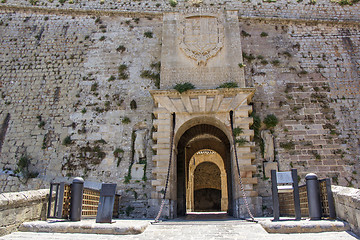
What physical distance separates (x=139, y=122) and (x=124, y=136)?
2.73ft

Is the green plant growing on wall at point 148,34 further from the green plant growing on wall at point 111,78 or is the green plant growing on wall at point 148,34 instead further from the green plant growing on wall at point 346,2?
the green plant growing on wall at point 346,2

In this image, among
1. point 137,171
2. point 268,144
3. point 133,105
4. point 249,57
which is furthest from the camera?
point 249,57

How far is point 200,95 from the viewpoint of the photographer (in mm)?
10344

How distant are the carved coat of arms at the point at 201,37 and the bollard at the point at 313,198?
6.47m

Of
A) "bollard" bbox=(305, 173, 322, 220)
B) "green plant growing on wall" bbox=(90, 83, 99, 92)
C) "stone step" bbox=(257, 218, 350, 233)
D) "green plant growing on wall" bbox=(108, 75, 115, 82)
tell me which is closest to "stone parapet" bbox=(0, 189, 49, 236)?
"stone step" bbox=(257, 218, 350, 233)

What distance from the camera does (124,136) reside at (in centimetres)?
1118

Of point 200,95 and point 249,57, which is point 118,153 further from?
point 249,57

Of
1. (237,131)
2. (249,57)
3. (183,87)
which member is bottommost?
(237,131)

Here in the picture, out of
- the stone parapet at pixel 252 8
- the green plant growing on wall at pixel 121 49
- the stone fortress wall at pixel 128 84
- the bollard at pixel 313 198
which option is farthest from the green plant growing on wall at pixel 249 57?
the bollard at pixel 313 198

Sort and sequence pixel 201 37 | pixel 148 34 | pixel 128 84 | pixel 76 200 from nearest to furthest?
pixel 76 200, pixel 201 37, pixel 128 84, pixel 148 34

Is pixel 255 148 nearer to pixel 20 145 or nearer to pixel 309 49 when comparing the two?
pixel 309 49

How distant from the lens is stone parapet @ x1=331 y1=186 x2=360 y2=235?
14.9 ft

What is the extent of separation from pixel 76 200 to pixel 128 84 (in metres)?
6.59

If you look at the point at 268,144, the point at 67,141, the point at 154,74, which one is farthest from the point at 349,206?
the point at 67,141
